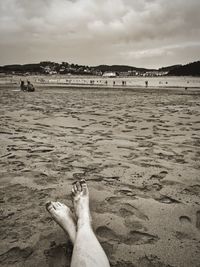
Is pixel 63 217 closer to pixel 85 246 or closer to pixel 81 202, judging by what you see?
pixel 81 202

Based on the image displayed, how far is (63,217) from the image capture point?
1910mm

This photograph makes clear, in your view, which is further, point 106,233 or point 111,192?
point 111,192

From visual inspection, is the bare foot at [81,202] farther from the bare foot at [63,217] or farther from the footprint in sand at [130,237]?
the footprint in sand at [130,237]

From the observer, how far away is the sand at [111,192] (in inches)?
68.1

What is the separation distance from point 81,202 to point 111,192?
468mm

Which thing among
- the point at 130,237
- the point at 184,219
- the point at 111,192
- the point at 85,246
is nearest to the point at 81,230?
the point at 85,246

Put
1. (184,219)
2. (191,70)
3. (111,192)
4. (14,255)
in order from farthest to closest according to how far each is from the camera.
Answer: (191,70) < (111,192) < (184,219) < (14,255)

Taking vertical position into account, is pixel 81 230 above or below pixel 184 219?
above

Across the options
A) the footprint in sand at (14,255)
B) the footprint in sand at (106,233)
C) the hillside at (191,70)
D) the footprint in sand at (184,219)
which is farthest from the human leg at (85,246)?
the hillside at (191,70)

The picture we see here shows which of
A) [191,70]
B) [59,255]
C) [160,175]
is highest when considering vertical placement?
[191,70]

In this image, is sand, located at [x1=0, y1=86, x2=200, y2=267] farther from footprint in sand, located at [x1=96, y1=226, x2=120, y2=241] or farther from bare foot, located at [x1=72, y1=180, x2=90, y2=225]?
bare foot, located at [x1=72, y1=180, x2=90, y2=225]

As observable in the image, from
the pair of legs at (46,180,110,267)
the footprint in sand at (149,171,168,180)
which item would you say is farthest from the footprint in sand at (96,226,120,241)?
the footprint in sand at (149,171,168,180)

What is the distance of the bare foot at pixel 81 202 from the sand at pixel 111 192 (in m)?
0.13

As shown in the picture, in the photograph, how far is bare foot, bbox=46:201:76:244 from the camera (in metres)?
1.79
